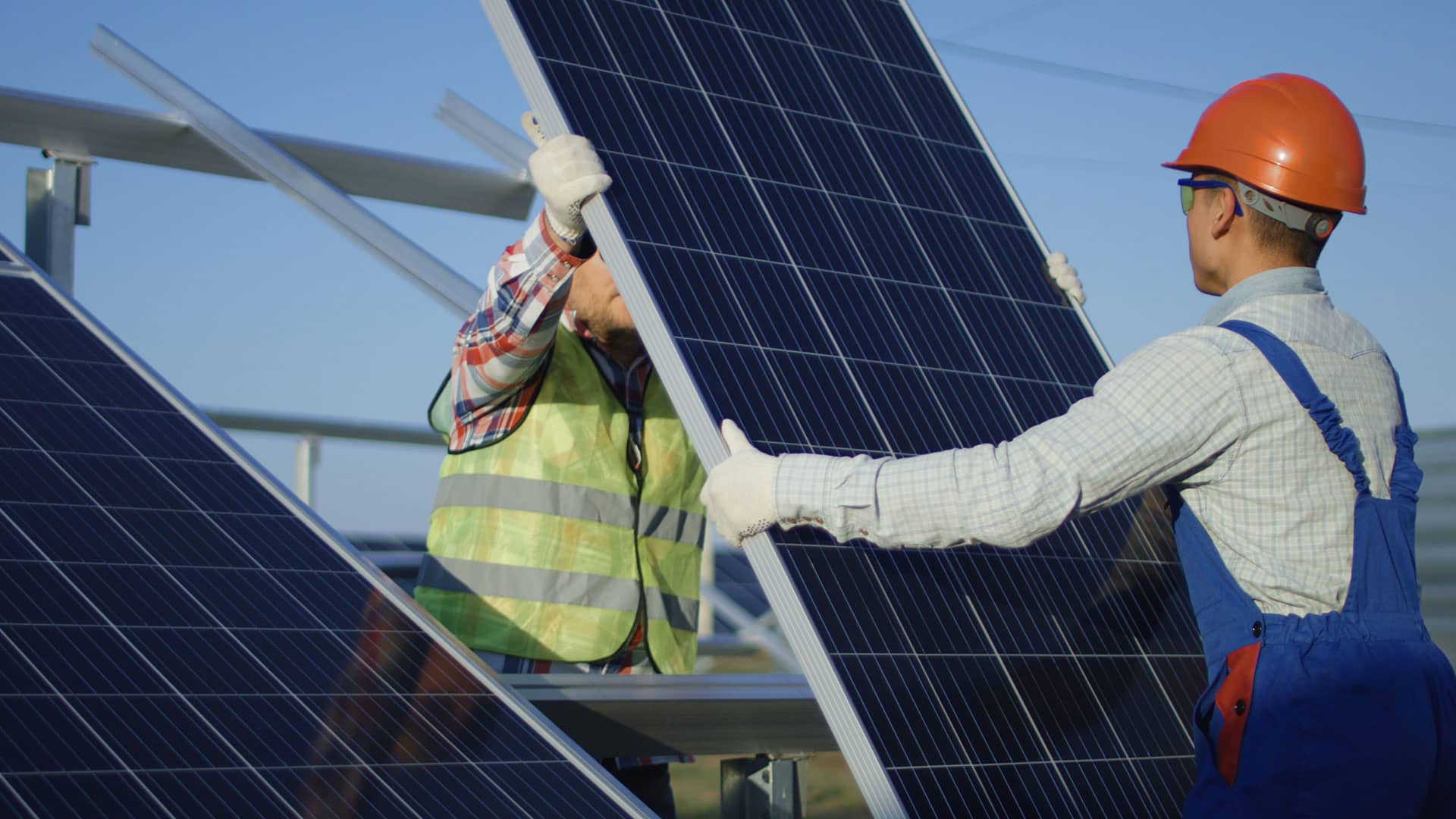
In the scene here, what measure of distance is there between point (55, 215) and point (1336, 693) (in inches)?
195

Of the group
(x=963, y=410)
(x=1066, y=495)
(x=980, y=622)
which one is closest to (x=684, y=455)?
(x=963, y=410)

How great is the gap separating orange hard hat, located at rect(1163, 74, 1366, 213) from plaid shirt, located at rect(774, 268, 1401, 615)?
1.02 ft

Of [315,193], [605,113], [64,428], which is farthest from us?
[315,193]

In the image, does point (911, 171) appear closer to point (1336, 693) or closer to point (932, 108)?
point (932, 108)

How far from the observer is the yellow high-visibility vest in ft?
16.5

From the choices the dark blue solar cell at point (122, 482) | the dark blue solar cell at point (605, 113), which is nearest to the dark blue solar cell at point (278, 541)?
the dark blue solar cell at point (122, 482)

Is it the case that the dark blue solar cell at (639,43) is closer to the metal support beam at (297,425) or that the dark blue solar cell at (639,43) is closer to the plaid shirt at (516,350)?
the plaid shirt at (516,350)

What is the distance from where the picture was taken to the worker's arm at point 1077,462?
2.98 meters

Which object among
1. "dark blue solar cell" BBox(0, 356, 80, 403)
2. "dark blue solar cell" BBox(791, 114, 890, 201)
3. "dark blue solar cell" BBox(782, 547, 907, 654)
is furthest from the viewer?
"dark blue solar cell" BBox(791, 114, 890, 201)

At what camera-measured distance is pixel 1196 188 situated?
11.3ft

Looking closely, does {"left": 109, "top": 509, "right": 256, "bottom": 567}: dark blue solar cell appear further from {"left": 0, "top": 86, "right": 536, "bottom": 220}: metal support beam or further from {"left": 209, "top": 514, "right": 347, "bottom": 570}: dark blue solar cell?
{"left": 0, "top": 86, "right": 536, "bottom": 220}: metal support beam

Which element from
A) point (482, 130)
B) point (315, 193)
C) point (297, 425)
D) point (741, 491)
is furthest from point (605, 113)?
point (297, 425)

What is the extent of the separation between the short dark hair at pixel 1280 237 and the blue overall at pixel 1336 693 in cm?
29

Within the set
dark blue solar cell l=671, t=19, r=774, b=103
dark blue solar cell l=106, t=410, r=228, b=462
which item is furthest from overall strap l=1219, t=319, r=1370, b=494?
dark blue solar cell l=106, t=410, r=228, b=462
